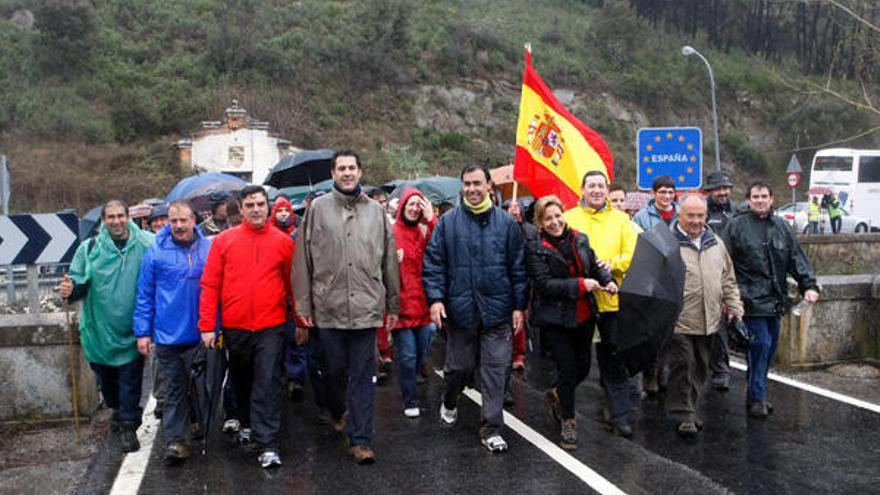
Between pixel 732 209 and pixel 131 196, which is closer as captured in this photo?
pixel 732 209

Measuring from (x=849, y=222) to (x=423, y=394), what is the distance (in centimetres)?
2747

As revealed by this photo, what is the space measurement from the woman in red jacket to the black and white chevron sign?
9.09 ft

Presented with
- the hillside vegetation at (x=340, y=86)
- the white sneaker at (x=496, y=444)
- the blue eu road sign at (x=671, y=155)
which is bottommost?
the white sneaker at (x=496, y=444)

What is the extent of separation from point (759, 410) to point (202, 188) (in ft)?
27.6

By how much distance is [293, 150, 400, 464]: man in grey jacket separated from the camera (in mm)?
5316

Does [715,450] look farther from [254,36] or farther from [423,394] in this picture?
[254,36]

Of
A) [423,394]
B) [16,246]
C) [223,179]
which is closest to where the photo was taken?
[16,246]

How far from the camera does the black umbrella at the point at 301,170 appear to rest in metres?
15.2

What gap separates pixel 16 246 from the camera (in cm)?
675

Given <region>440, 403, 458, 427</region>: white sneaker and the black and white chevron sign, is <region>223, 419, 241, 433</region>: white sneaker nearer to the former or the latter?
<region>440, 403, 458, 427</region>: white sneaker

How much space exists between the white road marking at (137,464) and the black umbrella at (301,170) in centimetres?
888

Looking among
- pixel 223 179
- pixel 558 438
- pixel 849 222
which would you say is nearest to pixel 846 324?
pixel 558 438

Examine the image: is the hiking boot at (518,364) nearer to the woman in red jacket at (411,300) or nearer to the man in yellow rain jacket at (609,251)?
the woman in red jacket at (411,300)

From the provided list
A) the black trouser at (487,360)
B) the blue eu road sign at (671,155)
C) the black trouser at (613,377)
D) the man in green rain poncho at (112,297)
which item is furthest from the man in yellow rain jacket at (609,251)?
the blue eu road sign at (671,155)
